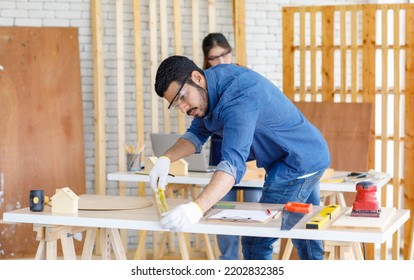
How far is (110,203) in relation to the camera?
4320 mm

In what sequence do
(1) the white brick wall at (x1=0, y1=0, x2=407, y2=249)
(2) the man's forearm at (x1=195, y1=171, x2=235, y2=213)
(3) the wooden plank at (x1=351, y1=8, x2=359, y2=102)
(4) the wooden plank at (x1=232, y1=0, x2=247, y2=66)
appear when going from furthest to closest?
1. (1) the white brick wall at (x1=0, y1=0, x2=407, y2=249)
2. (4) the wooden plank at (x1=232, y1=0, x2=247, y2=66)
3. (3) the wooden plank at (x1=351, y1=8, x2=359, y2=102)
4. (2) the man's forearm at (x1=195, y1=171, x2=235, y2=213)

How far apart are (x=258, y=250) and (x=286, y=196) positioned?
0.33 meters

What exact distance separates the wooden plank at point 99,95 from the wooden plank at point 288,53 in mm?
1696

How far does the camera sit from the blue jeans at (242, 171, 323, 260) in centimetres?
430

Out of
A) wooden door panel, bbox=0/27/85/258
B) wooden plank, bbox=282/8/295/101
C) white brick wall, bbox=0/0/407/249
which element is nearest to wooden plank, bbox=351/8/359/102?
wooden plank, bbox=282/8/295/101

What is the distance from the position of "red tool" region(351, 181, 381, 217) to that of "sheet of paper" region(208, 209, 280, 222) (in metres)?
0.38

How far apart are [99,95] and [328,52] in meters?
2.13

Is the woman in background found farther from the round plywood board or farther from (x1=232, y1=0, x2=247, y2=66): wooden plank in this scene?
the round plywood board

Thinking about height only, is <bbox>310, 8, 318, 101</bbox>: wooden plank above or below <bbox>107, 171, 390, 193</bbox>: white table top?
above

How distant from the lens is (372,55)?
6883 millimetres

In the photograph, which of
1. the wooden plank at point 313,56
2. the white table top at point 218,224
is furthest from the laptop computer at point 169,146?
the wooden plank at point 313,56

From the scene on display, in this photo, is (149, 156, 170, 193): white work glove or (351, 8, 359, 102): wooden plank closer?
(149, 156, 170, 193): white work glove
